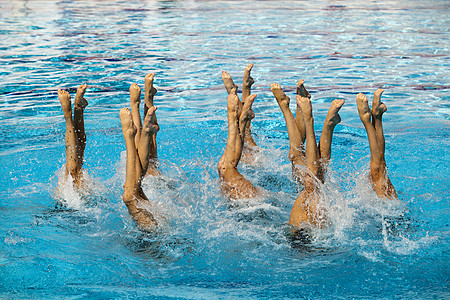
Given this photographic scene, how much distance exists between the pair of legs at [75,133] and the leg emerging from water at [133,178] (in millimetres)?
701

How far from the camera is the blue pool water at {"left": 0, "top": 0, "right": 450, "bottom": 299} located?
245 centimetres

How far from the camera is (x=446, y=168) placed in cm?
398

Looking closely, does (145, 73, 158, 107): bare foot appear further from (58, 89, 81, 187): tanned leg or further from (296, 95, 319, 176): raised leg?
(296, 95, 319, 176): raised leg

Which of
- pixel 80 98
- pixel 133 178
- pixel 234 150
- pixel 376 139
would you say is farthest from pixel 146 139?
pixel 376 139

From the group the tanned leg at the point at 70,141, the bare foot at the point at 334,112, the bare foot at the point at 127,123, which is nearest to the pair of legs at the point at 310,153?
the bare foot at the point at 334,112

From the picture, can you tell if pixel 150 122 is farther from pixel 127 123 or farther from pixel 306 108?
pixel 306 108

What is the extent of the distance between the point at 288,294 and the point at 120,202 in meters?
1.48

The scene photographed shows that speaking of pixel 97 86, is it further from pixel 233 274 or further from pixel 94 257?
pixel 233 274

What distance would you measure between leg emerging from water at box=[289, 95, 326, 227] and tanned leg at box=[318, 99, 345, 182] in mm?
59

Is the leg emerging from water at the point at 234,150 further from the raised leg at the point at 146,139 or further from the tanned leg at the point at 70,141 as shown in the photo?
the tanned leg at the point at 70,141

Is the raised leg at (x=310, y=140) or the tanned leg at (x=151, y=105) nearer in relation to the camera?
the raised leg at (x=310, y=140)

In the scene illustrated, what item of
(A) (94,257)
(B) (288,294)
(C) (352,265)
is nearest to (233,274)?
(B) (288,294)

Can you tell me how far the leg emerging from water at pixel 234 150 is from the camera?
9.11ft

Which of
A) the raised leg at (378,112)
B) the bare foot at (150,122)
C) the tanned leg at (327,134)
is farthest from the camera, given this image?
the raised leg at (378,112)
